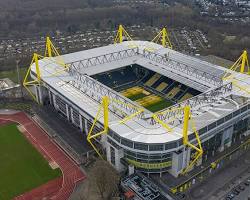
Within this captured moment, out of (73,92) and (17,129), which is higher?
(73,92)

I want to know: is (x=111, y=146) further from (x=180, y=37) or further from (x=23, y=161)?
(x=180, y=37)

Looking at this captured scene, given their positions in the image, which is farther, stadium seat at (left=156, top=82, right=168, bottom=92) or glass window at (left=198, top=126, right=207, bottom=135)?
stadium seat at (left=156, top=82, right=168, bottom=92)

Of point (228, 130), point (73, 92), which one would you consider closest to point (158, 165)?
point (228, 130)

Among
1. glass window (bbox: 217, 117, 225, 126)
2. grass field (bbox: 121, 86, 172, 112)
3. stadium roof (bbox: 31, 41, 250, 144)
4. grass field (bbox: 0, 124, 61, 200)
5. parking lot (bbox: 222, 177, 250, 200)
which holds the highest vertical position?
stadium roof (bbox: 31, 41, 250, 144)

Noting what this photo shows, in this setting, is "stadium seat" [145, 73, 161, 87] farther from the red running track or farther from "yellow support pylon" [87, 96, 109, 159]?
the red running track

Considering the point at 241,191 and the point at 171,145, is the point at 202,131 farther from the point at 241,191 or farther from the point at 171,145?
the point at 241,191

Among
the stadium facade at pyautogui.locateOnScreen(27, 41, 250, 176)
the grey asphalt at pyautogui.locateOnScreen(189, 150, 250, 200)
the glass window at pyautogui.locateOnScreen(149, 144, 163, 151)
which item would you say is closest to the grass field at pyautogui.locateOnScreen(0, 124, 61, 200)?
the stadium facade at pyautogui.locateOnScreen(27, 41, 250, 176)
